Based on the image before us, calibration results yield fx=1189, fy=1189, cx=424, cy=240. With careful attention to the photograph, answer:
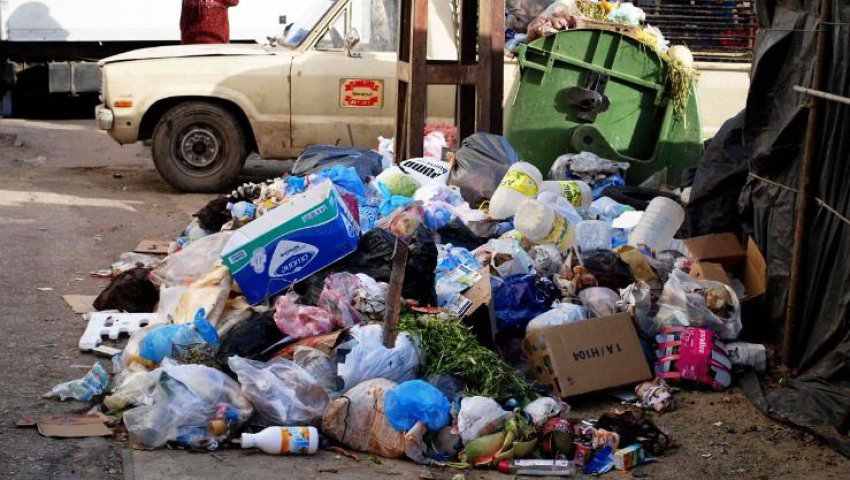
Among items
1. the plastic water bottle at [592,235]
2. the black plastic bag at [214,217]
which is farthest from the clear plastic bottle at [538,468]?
the black plastic bag at [214,217]

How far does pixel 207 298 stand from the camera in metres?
6.24

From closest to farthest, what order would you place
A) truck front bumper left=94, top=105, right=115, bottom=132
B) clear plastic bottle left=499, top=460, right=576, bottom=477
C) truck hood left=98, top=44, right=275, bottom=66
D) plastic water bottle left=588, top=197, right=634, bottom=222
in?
clear plastic bottle left=499, top=460, right=576, bottom=477, plastic water bottle left=588, top=197, right=634, bottom=222, truck front bumper left=94, top=105, right=115, bottom=132, truck hood left=98, top=44, right=275, bottom=66

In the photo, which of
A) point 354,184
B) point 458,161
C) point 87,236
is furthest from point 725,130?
point 87,236

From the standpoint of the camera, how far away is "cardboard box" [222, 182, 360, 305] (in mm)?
6363

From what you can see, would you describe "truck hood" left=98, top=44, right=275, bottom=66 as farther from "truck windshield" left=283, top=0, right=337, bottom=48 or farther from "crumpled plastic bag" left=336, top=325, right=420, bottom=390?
"crumpled plastic bag" left=336, top=325, right=420, bottom=390

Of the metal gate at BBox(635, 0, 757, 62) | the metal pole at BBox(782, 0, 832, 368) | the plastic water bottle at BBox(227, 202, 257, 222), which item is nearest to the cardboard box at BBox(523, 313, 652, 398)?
the metal pole at BBox(782, 0, 832, 368)

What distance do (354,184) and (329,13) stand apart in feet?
10.8

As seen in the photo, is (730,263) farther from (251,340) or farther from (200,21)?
(200,21)

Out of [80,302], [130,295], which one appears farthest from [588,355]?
[80,302]

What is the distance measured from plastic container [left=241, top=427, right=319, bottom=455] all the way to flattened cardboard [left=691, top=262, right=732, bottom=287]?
2663mm

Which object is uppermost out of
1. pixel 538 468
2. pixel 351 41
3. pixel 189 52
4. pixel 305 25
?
pixel 305 25

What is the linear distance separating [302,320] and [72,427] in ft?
4.20

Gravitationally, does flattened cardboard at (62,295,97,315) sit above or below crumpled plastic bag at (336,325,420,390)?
below

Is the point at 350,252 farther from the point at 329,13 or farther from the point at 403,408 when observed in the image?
the point at 329,13
